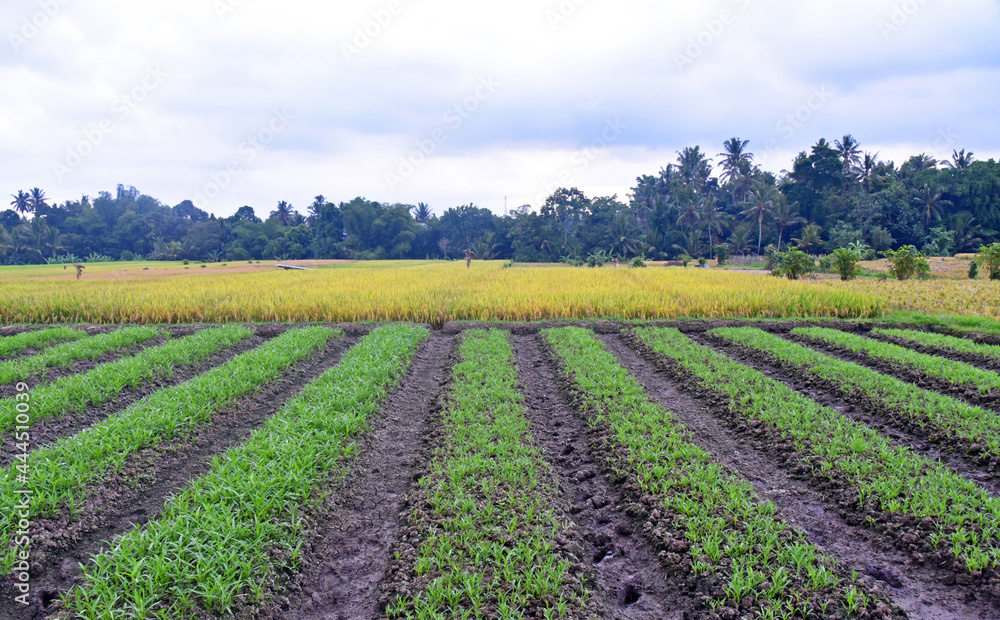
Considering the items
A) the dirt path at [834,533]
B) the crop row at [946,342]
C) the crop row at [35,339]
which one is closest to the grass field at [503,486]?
the dirt path at [834,533]

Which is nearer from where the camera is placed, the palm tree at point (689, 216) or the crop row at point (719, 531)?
the crop row at point (719, 531)

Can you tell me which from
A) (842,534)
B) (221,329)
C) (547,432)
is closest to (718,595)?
(842,534)

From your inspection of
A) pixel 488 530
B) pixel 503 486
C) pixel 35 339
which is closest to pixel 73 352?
pixel 35 339

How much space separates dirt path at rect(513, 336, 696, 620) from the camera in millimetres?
3232

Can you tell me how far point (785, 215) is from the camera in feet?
168

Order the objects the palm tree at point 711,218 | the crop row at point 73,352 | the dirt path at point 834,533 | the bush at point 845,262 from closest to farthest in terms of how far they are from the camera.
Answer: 1. the dirt path at point 834,533
2. the crop row at point 73,352
3. the bush at point 845,262
4. the palm tree at point 711,218

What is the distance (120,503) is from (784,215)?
57069mm

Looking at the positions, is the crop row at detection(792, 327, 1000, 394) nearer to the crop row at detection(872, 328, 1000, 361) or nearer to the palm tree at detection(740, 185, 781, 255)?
the crop row at detection(872, 328, 1000, 361)

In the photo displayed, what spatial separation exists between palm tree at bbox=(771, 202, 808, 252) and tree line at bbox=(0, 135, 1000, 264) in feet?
0.77

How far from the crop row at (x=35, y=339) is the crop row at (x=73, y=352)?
759 millimetres

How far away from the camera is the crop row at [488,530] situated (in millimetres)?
3076

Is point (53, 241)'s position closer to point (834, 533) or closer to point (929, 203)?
point (834, 533)

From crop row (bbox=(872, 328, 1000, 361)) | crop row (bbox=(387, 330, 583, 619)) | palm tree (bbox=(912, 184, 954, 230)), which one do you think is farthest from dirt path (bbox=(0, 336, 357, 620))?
palm tree (bbox=(912, 184, 954, 230))

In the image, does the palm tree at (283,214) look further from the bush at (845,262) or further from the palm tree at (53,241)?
the bush at (845,262)
